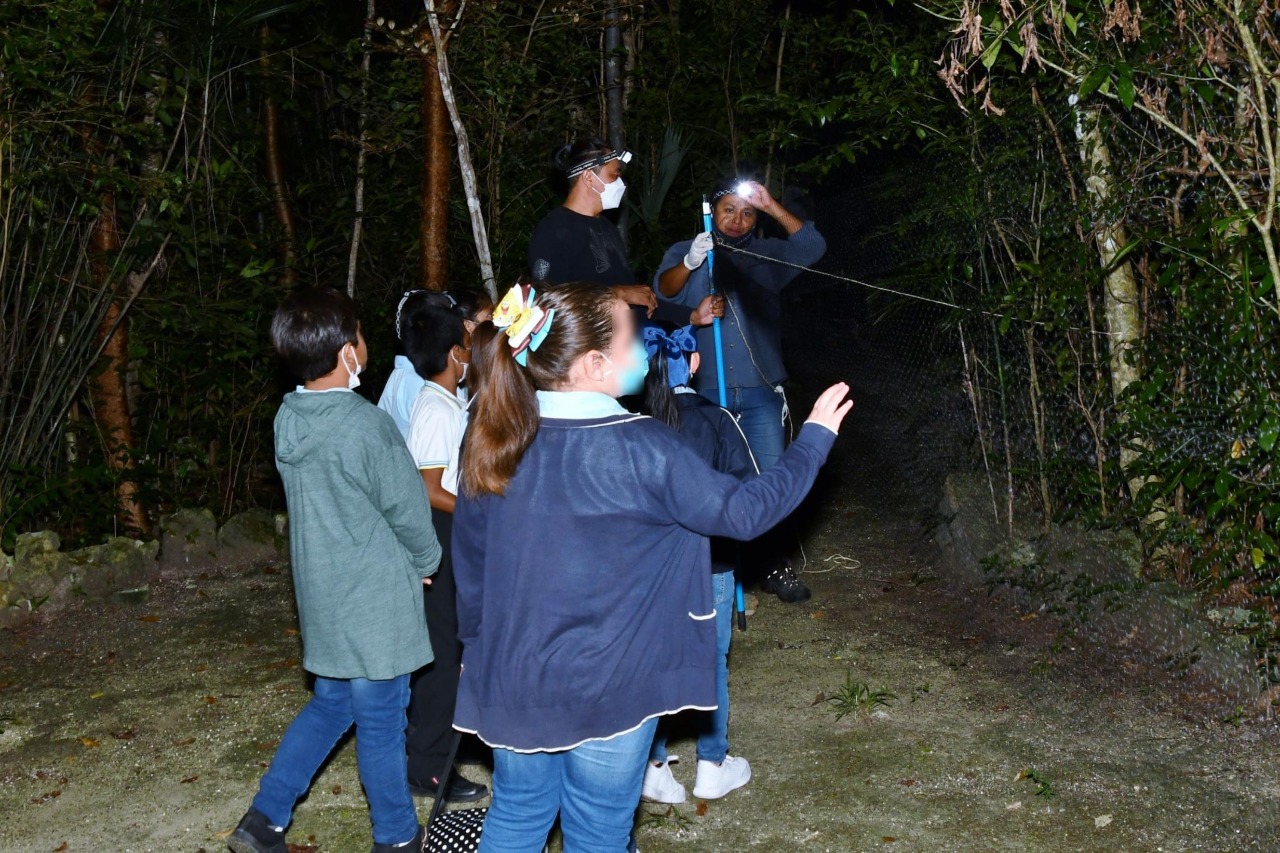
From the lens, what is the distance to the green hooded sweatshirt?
3172 millimetres

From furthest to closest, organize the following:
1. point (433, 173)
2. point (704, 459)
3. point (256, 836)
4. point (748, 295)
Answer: point (433, 173) → point (748, 295) → point (256, 836) → point (704, 459)

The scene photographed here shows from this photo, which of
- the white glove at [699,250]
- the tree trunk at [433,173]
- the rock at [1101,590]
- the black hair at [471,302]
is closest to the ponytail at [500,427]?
the black hair at [471,302]

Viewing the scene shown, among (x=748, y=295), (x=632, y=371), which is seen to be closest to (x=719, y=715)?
(x=632, y=371)

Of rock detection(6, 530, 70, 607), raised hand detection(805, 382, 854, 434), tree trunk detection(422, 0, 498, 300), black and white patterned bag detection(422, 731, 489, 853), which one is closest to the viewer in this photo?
raised hand detection(805, 382, 854, 434)

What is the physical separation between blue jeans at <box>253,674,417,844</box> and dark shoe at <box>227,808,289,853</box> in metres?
0.02

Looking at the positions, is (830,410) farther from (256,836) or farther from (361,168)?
(361,168)

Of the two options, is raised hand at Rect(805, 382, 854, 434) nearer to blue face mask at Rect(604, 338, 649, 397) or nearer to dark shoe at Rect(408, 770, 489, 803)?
blue face mask at Rect(604, 338, 649, 397)

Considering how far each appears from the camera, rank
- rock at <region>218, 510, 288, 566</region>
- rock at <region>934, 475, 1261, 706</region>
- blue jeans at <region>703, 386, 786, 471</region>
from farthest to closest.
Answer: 1. rock at <region>218, 510, 288, 566</region>
2. blue jeans at <region>703, 386, 786, 471</region>
3. rock at <region>934, 475, 1261, 706</region>

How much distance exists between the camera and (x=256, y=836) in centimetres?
336

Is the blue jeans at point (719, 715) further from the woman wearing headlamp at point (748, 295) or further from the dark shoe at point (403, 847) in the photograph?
the woman wearing headlamp at point (748, 295)

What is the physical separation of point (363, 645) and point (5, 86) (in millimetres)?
4036

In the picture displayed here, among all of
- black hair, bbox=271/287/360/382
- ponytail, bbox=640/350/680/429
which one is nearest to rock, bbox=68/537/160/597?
black hair, bbox=271/287/360/382

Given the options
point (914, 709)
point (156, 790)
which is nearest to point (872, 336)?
point (914, 709)

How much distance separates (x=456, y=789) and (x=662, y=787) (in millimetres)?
656
